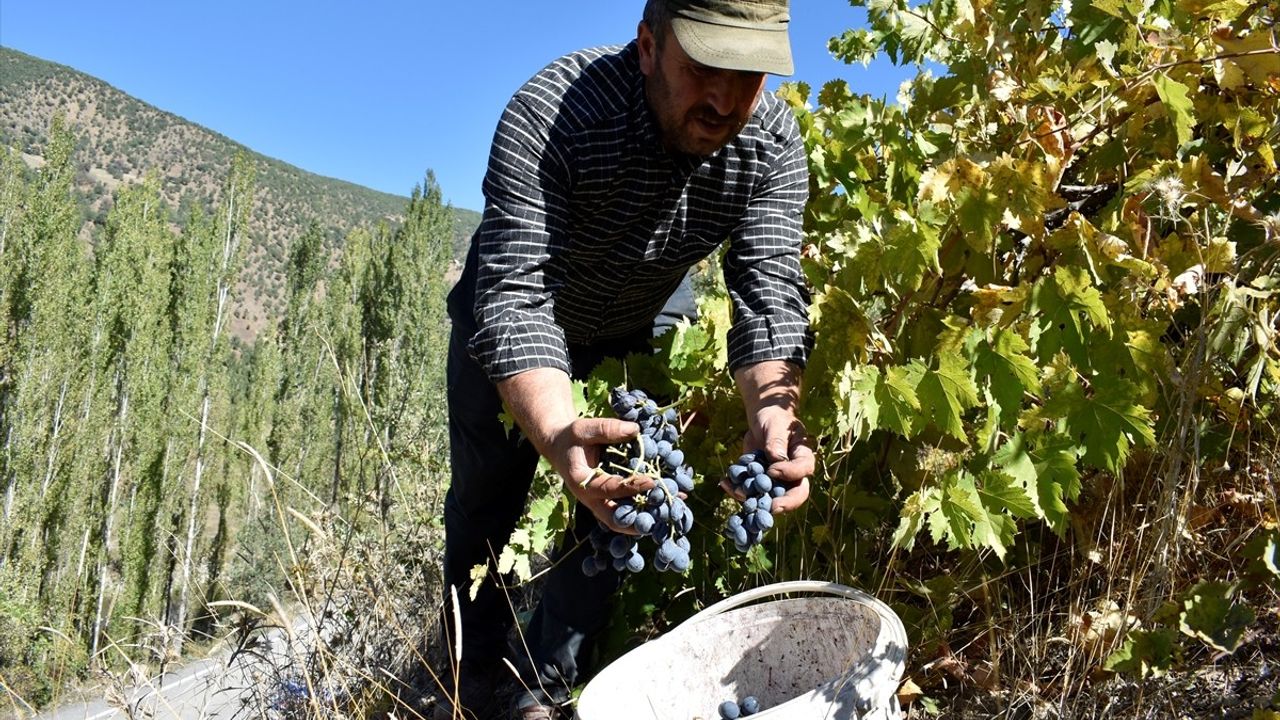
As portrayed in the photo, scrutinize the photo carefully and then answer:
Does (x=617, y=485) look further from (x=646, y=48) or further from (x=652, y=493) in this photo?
(x=646, y=48)

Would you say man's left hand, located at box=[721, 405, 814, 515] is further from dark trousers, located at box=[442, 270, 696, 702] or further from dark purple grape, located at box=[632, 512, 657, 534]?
dark trousers, located at box=[442, 270, 696, 702]

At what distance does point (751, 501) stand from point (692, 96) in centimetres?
71

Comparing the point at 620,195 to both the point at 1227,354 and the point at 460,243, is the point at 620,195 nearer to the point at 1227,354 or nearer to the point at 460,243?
the point at 1227,354

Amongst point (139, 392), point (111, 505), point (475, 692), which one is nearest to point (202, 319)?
point (139, 392)

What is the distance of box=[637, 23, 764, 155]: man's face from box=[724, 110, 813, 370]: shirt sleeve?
0.84 feet

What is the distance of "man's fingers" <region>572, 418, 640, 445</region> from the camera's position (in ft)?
4.54

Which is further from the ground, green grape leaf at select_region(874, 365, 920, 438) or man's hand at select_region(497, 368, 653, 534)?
green grape leaf at select_region(874, 365, 920, 438)

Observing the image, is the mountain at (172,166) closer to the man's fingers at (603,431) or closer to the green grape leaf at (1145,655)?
the man's fingers at (603,431)

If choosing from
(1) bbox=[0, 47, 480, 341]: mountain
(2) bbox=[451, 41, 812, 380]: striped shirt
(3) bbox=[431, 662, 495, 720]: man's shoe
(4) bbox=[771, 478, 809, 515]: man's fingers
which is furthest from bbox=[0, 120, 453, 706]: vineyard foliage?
(1) bbox=[0, 47, 480, 341]: mountain

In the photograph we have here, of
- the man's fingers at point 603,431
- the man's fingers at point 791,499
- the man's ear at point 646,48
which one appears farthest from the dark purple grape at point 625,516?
the man's ear at point 646,48

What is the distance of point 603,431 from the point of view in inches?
54.7

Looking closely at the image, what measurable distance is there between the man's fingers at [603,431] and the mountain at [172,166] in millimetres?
67090

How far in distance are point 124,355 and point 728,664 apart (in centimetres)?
2222

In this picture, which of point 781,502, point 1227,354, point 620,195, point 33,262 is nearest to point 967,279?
point 1227,354
